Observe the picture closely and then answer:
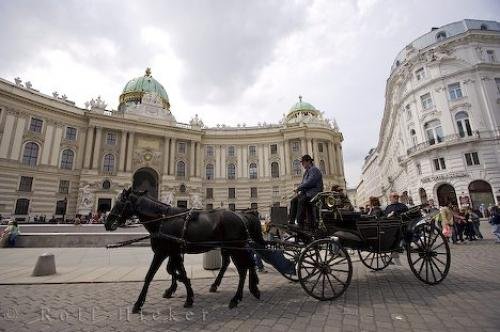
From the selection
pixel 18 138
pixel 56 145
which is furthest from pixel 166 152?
pixel 18 138

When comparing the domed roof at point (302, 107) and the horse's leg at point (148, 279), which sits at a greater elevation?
the domed roof at point (302, 107)

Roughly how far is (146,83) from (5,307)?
1970 inches

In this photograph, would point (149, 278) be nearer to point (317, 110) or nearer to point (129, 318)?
point (129, 318)

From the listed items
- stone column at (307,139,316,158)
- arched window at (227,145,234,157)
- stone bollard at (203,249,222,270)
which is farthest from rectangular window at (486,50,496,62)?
stone bollard at (203,249,222,270)

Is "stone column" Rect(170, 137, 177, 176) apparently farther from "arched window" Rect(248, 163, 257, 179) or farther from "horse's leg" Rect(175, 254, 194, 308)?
"horse's leg" Rect(175, 254, 194, 308)

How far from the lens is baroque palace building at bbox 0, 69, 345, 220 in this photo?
3188cm

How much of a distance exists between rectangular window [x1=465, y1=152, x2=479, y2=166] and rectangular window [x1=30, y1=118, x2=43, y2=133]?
51.2 meters

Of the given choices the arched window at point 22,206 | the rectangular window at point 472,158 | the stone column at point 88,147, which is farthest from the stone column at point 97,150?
the rectangular window at point 472,158

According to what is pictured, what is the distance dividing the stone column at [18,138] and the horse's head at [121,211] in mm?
36924

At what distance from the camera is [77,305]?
474cm

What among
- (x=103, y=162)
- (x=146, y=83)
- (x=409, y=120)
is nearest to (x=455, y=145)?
(x=409, y=120)

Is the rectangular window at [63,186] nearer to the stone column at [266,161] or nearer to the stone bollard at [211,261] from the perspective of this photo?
the stone column at [266,161]

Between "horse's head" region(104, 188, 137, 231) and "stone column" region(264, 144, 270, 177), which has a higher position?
"stone column" region(264, 144, 270, 177)

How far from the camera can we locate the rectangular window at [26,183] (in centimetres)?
3119
